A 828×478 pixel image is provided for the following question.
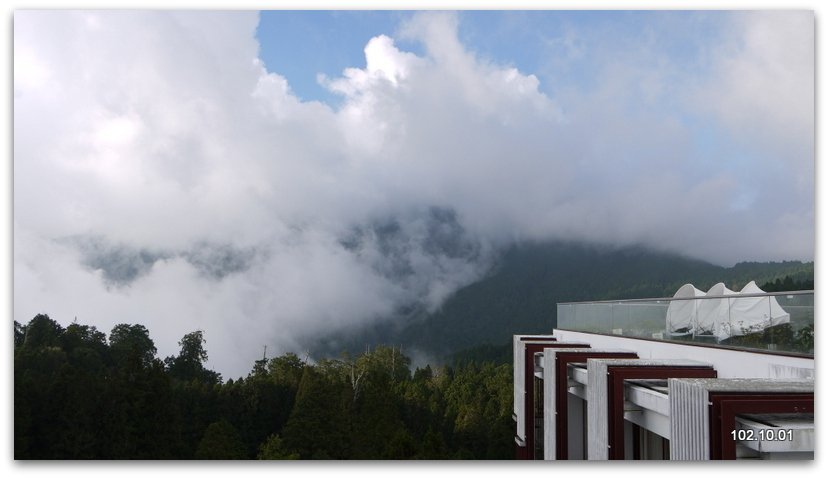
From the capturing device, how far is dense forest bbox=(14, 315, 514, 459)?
7.66 m

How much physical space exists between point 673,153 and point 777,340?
43.6 feet

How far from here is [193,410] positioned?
41.6 ft

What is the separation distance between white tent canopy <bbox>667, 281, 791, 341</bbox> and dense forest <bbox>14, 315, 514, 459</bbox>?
3706 mm

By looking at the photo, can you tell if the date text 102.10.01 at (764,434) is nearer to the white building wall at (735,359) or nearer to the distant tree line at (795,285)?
the white building wall at (735,359)

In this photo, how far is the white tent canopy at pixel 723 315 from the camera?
19.9 ft

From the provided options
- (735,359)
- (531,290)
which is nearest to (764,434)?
(735,359)

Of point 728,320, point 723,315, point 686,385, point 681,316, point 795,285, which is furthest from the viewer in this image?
point 795,285

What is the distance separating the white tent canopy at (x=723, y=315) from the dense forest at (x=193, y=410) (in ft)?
12.2

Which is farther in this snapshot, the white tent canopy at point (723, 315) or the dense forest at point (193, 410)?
the dense forest at point (193, 410)

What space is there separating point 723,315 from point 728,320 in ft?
0.46

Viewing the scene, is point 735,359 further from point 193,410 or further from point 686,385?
point 193,410

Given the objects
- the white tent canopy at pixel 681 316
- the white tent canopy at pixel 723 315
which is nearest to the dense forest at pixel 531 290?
the white tent canopy at pixel 681 316

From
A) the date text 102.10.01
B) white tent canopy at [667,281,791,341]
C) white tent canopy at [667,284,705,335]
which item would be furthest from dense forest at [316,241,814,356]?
the date text 102.10.01
